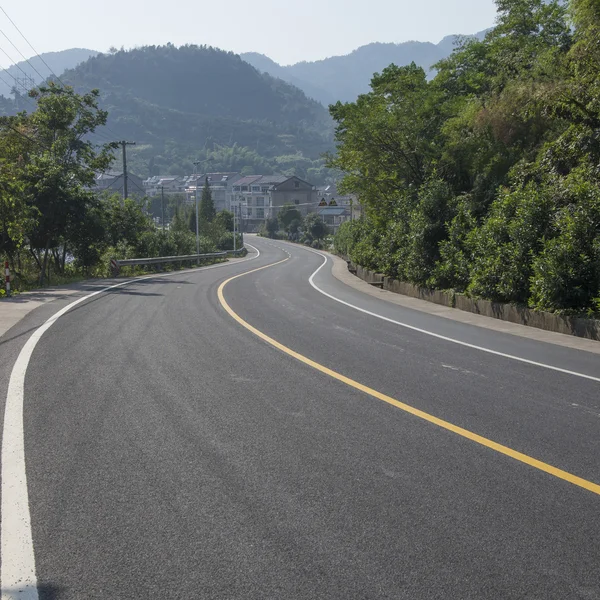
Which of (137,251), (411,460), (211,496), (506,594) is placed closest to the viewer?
(506,594)

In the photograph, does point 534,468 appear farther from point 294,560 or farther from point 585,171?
point 585,171

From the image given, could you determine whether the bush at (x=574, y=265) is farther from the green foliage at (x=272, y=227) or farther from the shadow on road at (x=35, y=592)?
the green foliage at (x=272, y=227)

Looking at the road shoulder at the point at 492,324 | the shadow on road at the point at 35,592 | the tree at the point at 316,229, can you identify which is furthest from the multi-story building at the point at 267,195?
the shadow on road at the point at 35,592

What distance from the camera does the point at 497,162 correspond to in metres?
23.7

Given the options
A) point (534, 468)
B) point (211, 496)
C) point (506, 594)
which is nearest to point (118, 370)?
point (211, 496)

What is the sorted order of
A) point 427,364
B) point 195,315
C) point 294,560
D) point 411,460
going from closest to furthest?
point 294,560
point 411,460
point 427,364
point 195,315

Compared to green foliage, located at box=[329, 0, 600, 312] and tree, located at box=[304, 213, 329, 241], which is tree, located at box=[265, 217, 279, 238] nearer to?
tree, located at box=[304, 213, 329, 241]

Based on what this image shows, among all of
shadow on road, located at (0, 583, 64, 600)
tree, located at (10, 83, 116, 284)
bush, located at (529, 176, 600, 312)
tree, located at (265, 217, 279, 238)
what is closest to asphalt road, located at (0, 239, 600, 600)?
shadow on road, located at (0, 583, 64, 600)

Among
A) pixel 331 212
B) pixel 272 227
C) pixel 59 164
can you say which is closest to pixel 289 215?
pixel 272 227

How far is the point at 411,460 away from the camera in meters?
5.50

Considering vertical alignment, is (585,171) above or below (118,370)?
above

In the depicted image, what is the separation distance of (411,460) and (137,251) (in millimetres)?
39873

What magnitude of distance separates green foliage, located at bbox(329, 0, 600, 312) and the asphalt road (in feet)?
17.6

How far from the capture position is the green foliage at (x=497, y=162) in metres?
15.1
